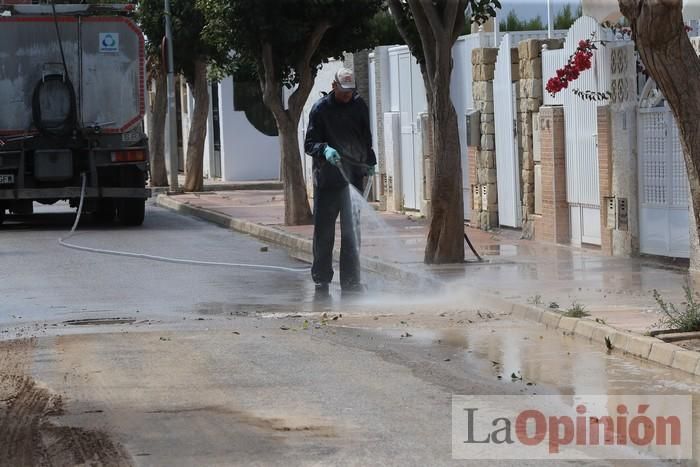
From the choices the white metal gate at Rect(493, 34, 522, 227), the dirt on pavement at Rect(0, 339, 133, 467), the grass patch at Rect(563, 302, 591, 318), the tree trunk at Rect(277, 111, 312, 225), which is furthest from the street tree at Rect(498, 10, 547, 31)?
the dirt on pavement at Rect(0, 339, 133, 467)

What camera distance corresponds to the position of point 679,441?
6.73 m

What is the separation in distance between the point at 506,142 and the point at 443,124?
14.6 ft

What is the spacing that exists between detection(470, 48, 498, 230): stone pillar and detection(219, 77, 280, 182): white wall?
20364 millimetres

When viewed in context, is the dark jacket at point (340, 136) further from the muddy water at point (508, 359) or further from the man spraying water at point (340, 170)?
the muddy water at point (508, 359)

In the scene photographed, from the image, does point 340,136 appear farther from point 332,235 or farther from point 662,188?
point 662,188

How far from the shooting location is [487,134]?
19547mm

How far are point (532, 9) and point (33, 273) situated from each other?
62.2 ft

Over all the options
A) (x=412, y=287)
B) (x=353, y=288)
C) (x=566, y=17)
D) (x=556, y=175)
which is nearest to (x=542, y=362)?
(x=353, y=288)

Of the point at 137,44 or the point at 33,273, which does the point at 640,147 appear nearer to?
the point at 33,273

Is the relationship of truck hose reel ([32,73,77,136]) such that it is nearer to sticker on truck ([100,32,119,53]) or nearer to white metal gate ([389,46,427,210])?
sticker on truck ([100,32,119,53])

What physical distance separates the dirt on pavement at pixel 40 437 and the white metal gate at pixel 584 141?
350 inches

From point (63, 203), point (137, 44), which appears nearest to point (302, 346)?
point (137, 44)

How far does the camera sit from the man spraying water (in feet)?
43.8

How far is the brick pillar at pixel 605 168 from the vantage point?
15.3 meters
